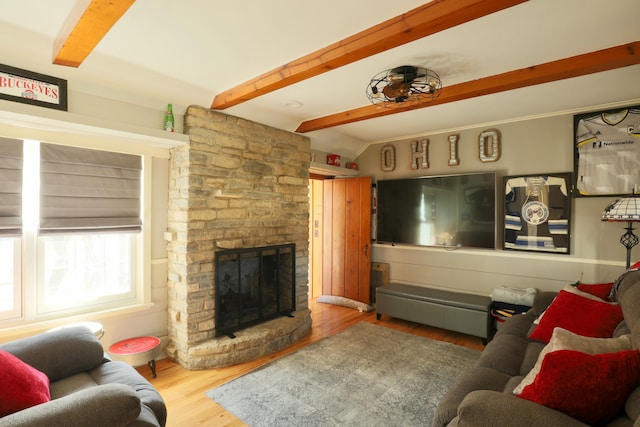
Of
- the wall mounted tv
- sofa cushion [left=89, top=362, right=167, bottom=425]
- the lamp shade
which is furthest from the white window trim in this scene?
the lamp shade

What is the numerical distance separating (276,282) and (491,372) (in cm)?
233

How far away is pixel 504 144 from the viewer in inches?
147

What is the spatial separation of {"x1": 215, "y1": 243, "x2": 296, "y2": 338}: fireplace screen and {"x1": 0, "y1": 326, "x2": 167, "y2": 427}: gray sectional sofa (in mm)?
1226

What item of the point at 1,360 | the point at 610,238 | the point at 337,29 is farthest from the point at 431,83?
the point at 1,360

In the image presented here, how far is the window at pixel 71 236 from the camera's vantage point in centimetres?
238

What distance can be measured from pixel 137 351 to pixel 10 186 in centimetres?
155

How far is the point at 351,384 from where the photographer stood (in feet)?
8.48

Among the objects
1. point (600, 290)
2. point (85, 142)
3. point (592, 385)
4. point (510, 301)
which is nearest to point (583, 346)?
point (592, 385)

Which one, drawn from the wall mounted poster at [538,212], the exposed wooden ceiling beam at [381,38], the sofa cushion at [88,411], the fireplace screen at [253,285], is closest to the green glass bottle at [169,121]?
the exposed wooden ceiling beam at [381,38]

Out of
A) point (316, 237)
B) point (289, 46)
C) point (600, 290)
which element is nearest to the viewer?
point (289, 46)

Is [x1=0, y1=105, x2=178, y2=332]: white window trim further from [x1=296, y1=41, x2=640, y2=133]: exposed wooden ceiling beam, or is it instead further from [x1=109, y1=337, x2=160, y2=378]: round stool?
[x1=296, y1=41, x2=640, y2=133]: exposed wooden ceiling beam

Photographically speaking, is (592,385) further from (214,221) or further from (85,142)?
(85,142)

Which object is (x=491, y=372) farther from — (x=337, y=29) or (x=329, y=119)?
(x=329, y=119)

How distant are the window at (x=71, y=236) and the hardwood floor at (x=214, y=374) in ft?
2.73
